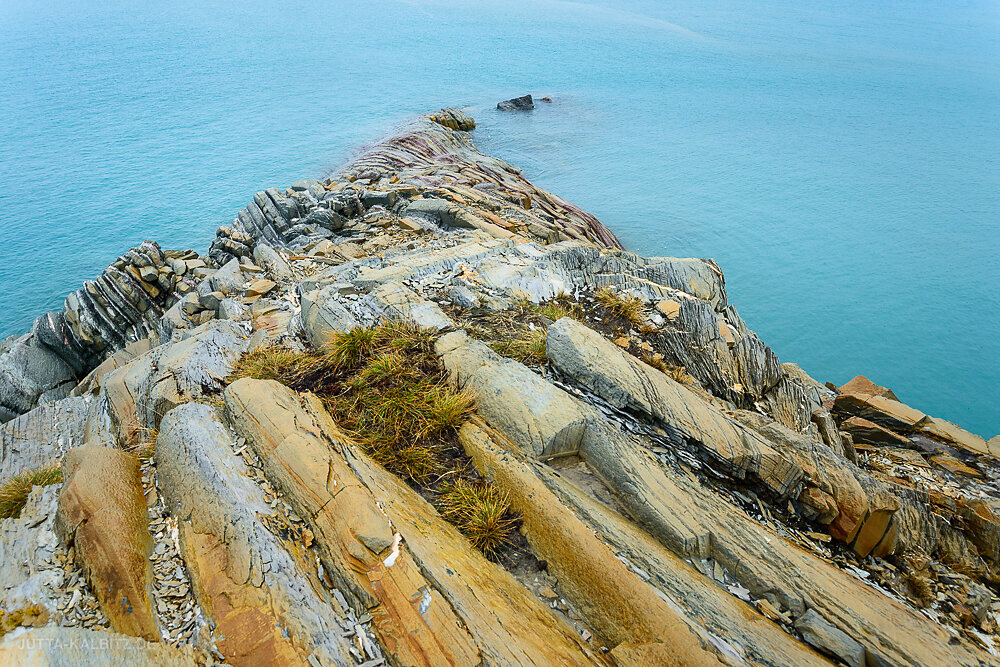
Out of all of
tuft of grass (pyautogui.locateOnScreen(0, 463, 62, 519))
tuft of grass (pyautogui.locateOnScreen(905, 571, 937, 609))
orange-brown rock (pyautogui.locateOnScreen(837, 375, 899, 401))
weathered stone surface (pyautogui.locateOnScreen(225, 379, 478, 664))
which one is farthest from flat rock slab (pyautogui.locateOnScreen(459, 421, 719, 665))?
orange-brown rock (pyautogui.locateOnScreen(837, 375, 899, 401))

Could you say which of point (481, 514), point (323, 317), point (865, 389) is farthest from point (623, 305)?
point (865, 389)

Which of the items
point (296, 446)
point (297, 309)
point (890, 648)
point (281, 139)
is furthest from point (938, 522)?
point (281, 139)

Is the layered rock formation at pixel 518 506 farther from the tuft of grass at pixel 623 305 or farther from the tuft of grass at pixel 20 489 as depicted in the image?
the tuft of grass at pixel 20 489

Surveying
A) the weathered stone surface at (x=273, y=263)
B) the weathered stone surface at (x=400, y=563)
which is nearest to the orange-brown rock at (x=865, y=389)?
the weathered stone surface at (x=400, y=563)

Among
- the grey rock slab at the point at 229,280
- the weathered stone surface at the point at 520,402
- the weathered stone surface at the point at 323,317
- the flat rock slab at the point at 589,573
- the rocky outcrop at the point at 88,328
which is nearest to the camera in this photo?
the flat rock slab at the point at 589,573

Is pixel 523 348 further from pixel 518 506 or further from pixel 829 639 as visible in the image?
pixel 829 639

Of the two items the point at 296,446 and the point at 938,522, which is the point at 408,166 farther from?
the point at 938,522

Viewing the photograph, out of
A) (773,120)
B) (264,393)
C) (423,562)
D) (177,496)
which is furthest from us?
(773,120)
